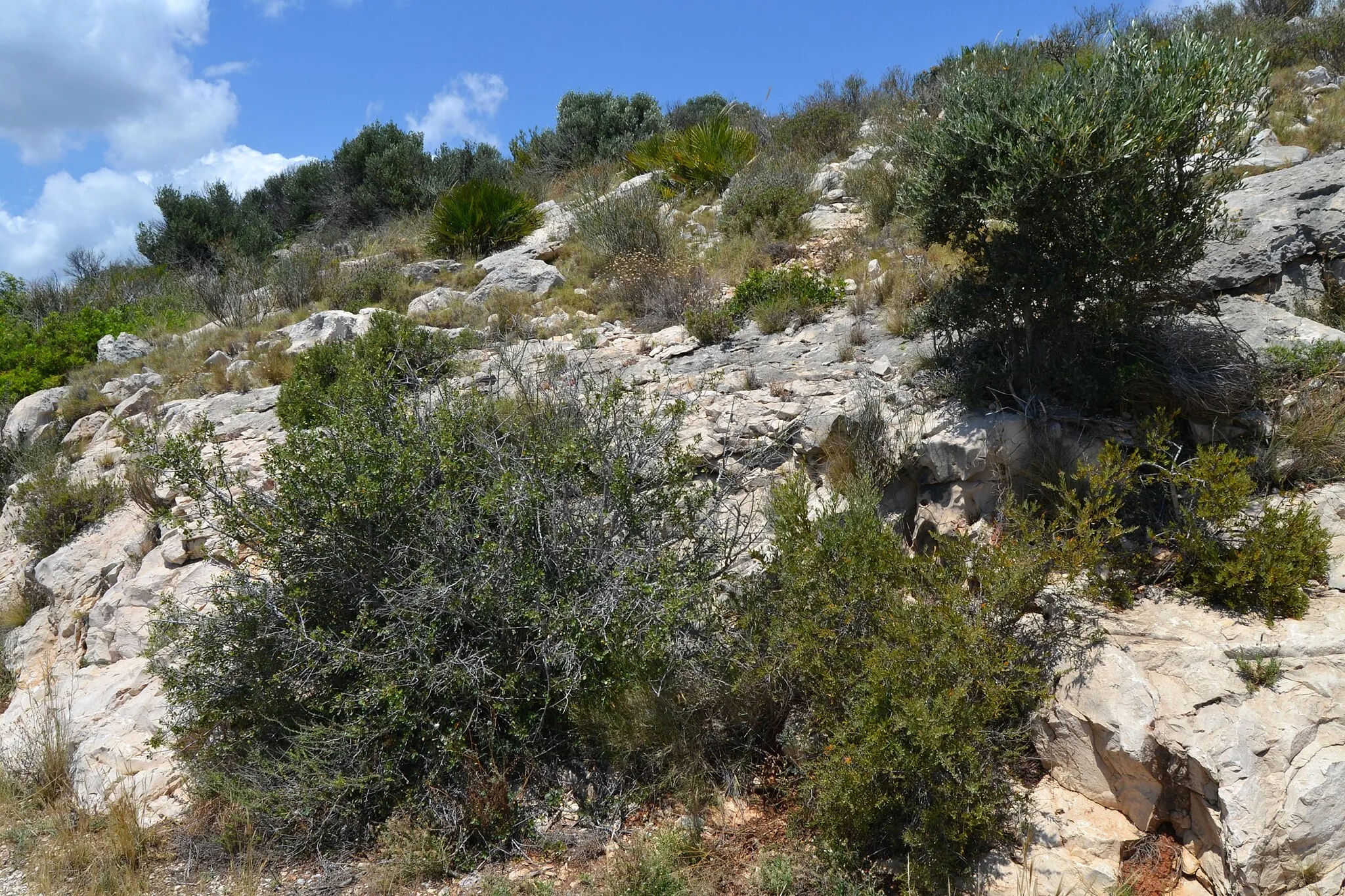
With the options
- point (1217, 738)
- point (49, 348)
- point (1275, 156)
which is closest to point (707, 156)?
point (1275, 156)

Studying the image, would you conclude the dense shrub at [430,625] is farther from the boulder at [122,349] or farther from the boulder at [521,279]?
the boulder at [122,349]

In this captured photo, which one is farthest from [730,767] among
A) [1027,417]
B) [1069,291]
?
[1069,291]

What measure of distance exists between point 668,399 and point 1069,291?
284 centimetres

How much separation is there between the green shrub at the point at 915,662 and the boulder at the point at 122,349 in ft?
33.2

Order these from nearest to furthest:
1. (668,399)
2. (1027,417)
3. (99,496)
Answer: (1027,417)
(668,399)
(99,496)

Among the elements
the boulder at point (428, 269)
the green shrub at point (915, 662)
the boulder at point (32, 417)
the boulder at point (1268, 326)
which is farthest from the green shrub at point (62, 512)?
the boulder at point (1268, 326)

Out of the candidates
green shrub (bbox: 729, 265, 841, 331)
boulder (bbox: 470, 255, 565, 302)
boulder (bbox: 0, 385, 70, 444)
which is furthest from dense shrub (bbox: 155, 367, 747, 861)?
boulder (bbox: 0, 385, 70, 444)

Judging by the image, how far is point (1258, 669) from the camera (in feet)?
11.3

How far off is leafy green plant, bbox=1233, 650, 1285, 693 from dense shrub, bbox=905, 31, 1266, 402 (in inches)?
69.2

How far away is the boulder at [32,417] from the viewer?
9.52m

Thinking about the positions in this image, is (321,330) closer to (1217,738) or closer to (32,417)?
(32,417)

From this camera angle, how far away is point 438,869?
3641 mm

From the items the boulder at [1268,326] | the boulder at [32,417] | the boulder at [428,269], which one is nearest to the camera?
the boulder at [1268,326]

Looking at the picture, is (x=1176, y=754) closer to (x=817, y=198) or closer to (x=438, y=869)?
(x=438, y=869)
